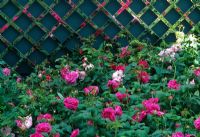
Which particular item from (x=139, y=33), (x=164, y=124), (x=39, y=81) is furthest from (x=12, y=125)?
(x=139, y=33)

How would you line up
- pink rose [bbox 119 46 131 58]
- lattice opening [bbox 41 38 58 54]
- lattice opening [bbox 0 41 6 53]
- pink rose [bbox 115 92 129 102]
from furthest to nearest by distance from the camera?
lattice opening [bbox 41 38 58 54] < lattice opening [bbox 0 41 6 53] < pink rose [bbox 119 46 131 58] < pink rose [bbox 115 92 129 102]

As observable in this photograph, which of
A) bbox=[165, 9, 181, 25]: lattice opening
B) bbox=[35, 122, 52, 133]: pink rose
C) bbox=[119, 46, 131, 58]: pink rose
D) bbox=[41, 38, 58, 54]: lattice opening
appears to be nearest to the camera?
bbox=[35, 122, 52, 133]: pink rose

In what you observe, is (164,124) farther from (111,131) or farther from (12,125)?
(12,125)

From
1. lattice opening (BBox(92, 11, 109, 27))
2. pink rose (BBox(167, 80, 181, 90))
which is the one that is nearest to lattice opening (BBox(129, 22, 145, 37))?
lattice opening (BBox(92, 11, 109, 27))

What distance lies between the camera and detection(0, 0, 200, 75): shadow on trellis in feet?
15.1

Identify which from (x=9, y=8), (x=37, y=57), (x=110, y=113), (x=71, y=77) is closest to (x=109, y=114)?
(x=110, y=113)

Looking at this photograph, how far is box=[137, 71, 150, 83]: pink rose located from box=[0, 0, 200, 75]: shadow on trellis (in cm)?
107

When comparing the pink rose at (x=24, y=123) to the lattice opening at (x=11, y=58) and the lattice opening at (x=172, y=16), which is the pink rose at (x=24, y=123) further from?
the lattice opening at (x=172, y=16)

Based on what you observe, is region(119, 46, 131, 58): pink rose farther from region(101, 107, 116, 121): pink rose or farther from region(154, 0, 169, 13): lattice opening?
region(101, 107, 116, 121): pink rose

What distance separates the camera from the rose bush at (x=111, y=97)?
2875 mm

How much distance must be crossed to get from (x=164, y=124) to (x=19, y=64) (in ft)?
6.24

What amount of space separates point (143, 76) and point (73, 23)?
126cm

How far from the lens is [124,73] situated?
391cm

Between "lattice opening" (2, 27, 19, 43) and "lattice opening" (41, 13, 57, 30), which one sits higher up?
"lattice opening" (41, 13, 57, 30)
